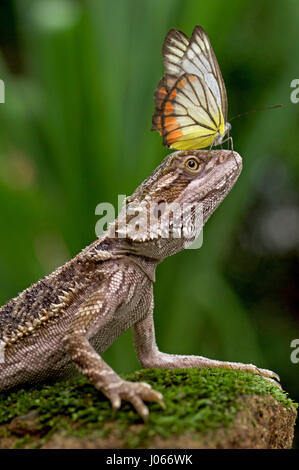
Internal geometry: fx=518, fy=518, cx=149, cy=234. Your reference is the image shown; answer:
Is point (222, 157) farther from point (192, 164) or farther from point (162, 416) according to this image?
point (162, 416)

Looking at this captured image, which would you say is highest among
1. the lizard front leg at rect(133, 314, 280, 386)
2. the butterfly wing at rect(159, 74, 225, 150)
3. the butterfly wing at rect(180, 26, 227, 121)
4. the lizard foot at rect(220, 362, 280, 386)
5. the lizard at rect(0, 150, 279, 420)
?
the butterfly wing at rect(180, 26, 227, 121)

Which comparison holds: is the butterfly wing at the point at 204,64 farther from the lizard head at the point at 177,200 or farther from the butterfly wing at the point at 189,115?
the lizard head at the point at 177,200

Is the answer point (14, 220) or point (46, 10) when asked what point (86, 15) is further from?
point (14, 220)

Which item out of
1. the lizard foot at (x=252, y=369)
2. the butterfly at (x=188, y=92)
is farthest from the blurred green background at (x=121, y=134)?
the butterfly at (x=188, y=92)

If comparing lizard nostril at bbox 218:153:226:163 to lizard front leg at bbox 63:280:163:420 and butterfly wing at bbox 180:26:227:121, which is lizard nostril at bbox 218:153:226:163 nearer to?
butterfly wing at bbox 180:26:227:121

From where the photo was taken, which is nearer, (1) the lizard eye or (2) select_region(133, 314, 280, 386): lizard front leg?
(1) the lizard eye

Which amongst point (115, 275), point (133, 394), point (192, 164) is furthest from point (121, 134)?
point (133, 394)

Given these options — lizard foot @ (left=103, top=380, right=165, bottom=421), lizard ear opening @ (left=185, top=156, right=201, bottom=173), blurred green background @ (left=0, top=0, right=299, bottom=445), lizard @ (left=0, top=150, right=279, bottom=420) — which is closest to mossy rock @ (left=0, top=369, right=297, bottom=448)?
lizard foot @ (left=103, top=380, right=165, bottom=421)
